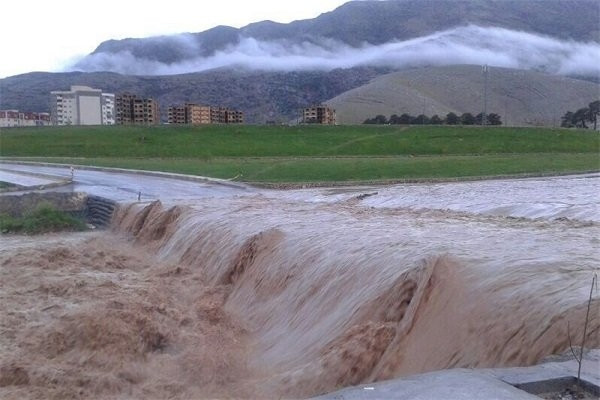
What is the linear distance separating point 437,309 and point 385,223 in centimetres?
753

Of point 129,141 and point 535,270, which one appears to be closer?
point 535,270

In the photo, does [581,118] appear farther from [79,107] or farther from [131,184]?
[79,107]

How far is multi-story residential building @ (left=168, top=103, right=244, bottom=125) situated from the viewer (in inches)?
3492

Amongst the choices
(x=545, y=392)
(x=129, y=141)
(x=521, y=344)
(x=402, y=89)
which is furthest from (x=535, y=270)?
(x=402, y=89)

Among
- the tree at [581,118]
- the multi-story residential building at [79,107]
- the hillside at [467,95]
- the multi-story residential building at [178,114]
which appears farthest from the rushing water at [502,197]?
the multi-story residential building at [79,107]

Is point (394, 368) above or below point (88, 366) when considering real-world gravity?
above

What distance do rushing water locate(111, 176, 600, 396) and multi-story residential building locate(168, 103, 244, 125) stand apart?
2773 inches

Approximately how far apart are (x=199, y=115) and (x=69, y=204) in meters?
63.5

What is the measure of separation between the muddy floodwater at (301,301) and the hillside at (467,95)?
8857 cm

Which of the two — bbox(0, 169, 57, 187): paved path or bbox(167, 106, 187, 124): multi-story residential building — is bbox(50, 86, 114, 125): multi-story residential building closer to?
bbox(167, 106, 187, 124): multi-story residential building

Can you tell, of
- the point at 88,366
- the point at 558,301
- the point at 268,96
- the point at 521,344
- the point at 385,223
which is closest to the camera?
the point at 521,344

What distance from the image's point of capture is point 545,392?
17.3 ft

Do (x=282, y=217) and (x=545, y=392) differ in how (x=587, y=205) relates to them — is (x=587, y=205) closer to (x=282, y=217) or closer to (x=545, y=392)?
(x=282, y=217)

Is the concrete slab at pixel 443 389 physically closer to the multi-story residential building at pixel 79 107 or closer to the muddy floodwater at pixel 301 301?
the muddy floodwater at pixel 301 301
